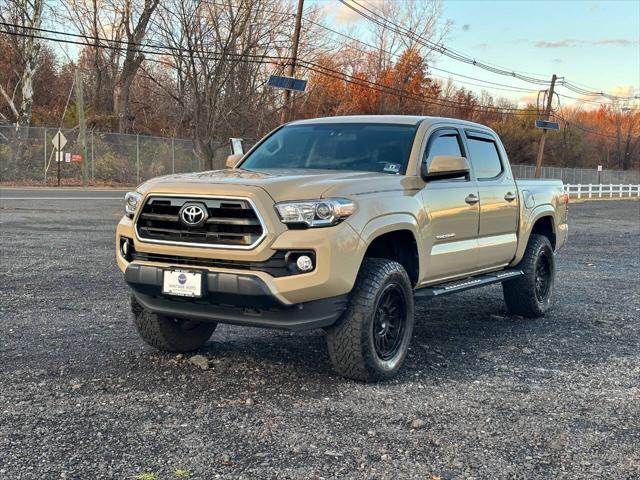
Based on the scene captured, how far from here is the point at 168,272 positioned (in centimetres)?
456

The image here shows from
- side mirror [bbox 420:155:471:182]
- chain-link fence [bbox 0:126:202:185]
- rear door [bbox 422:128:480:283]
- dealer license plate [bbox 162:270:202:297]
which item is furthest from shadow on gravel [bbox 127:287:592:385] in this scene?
chain-link fence [bbox 0:126:202:185]

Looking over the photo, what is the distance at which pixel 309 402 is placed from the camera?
439 centimetres

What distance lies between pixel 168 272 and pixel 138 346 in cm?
133

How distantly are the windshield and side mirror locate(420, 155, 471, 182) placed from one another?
192mm

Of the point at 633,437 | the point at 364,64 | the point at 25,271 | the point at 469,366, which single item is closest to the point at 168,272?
the point at 469,366

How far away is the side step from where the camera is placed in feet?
18.0

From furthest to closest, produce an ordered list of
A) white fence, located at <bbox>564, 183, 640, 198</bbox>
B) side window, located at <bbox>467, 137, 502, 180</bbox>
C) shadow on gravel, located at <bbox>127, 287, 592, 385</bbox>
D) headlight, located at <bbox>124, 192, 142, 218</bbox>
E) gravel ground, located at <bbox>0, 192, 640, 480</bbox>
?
white fence, located at <bbox>564, 183, 640, 198</bbox> < side window, located at <bbox>467, 137, 502, 180</bbox> < shadow on gravel, located at <bbox>127, 287, 592, 385</bbox> < headlight, located at <bbox>124, 192, 142, 218</bbox> < gravel ground, located at <bbox>0, 192, 640, 480</bbox>

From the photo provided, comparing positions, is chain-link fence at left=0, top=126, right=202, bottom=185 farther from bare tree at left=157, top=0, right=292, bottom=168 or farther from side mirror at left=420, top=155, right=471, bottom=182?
side mirror at left=420, top=155, right=471, bottom=182

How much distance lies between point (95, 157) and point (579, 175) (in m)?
48.1

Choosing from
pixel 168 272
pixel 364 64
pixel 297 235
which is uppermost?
pixel 364 64

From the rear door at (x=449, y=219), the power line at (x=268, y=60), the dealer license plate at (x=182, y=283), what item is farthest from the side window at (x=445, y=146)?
the power line at (x=268, y=60)

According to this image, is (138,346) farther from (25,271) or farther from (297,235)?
(25,271)

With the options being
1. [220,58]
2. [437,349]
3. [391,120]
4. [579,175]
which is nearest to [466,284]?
[437,349]

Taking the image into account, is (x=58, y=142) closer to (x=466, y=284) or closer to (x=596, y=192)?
(x=466, y=284)
